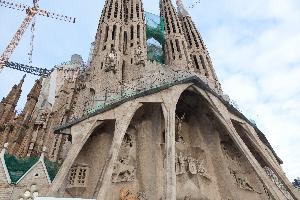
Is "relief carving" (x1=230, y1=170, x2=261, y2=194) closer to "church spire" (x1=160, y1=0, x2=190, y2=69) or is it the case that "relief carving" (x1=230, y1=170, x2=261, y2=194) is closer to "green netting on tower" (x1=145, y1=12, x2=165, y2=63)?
"church spire" (x1=160, y1=0, x2=190, y2=69)

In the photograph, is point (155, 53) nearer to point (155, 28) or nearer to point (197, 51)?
point (155, 28)

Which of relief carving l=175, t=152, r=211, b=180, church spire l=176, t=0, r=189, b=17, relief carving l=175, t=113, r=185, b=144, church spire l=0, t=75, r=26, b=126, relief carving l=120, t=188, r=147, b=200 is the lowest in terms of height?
relief carving l=120, t=188, r=147, b=200

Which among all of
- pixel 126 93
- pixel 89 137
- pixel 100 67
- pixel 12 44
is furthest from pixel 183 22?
pixel 12 44

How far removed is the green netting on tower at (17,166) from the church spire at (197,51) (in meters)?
13.1

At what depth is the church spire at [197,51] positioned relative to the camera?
81.5ft

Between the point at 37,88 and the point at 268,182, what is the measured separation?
20.3 meters

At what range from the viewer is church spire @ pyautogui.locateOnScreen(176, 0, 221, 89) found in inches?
978

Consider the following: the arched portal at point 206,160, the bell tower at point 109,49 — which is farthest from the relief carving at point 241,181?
the bell tower at point 109,49

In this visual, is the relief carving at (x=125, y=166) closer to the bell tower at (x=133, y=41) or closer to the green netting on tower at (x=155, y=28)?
the bell tower at (x=133, y=41)

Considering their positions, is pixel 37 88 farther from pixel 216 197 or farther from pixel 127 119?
pixel 216 197

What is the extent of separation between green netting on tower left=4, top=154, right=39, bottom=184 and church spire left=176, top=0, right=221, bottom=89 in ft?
43.1

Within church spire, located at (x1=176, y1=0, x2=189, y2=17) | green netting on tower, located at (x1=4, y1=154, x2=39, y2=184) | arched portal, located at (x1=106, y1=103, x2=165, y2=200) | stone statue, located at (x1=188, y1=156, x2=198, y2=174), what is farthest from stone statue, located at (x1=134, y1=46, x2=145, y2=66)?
church spire, located at (x1=176, y1=0, x2=189, y2=17)

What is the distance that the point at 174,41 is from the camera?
1080 inches

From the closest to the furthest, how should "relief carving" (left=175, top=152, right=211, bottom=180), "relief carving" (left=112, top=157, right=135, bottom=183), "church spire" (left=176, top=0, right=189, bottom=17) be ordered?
1. "relief carving" (left=112, top=157, right=135, bottom=183)
2. "relief carving" (left=175, top=152, right=211, bottom=180)
3. "church spire" (left=176, top=0, right=189, bottom=17)
